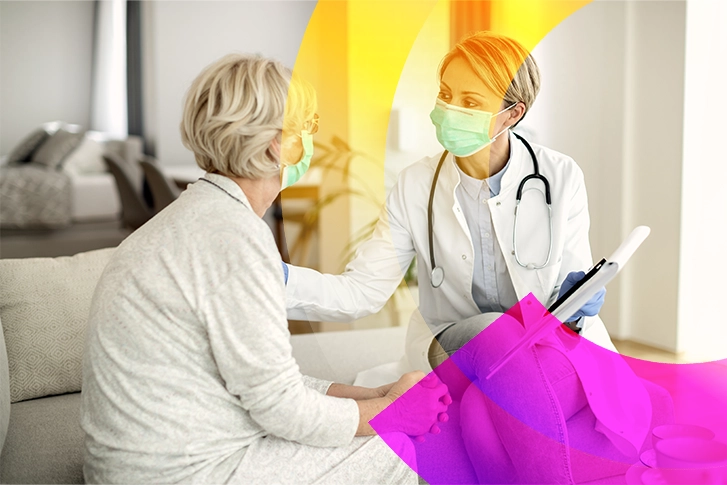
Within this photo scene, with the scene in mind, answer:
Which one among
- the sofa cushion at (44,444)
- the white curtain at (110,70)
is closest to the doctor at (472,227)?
the sofa cushion at (44,444)

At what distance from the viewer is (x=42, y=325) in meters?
1.50

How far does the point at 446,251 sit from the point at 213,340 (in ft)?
→ 1.51

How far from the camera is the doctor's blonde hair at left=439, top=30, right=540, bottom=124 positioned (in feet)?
3.43

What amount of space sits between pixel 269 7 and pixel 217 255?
5.82m

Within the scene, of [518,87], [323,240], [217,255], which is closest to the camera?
[217,255]

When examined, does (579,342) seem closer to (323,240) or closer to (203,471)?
(323,240)

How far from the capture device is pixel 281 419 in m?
0.98

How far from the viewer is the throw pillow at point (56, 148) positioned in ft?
17.3

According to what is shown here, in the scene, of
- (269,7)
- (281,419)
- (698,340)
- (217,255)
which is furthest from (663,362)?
(269,7)

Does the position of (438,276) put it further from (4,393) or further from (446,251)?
(4,393)

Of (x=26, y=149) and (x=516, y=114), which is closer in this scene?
(x=516, y=114)

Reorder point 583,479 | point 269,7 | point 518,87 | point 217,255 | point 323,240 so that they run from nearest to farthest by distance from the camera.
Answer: point 217,255 → point 518,87 → point 583,479 → point 323,240 → point 269,7

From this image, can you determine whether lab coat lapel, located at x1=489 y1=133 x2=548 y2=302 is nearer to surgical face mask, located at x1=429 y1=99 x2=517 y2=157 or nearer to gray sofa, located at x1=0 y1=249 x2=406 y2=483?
surgical face mask, located at x1=429 y1=99 x2=517 y2=157

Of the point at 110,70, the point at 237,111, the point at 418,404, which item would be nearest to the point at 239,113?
the point at 237,111
